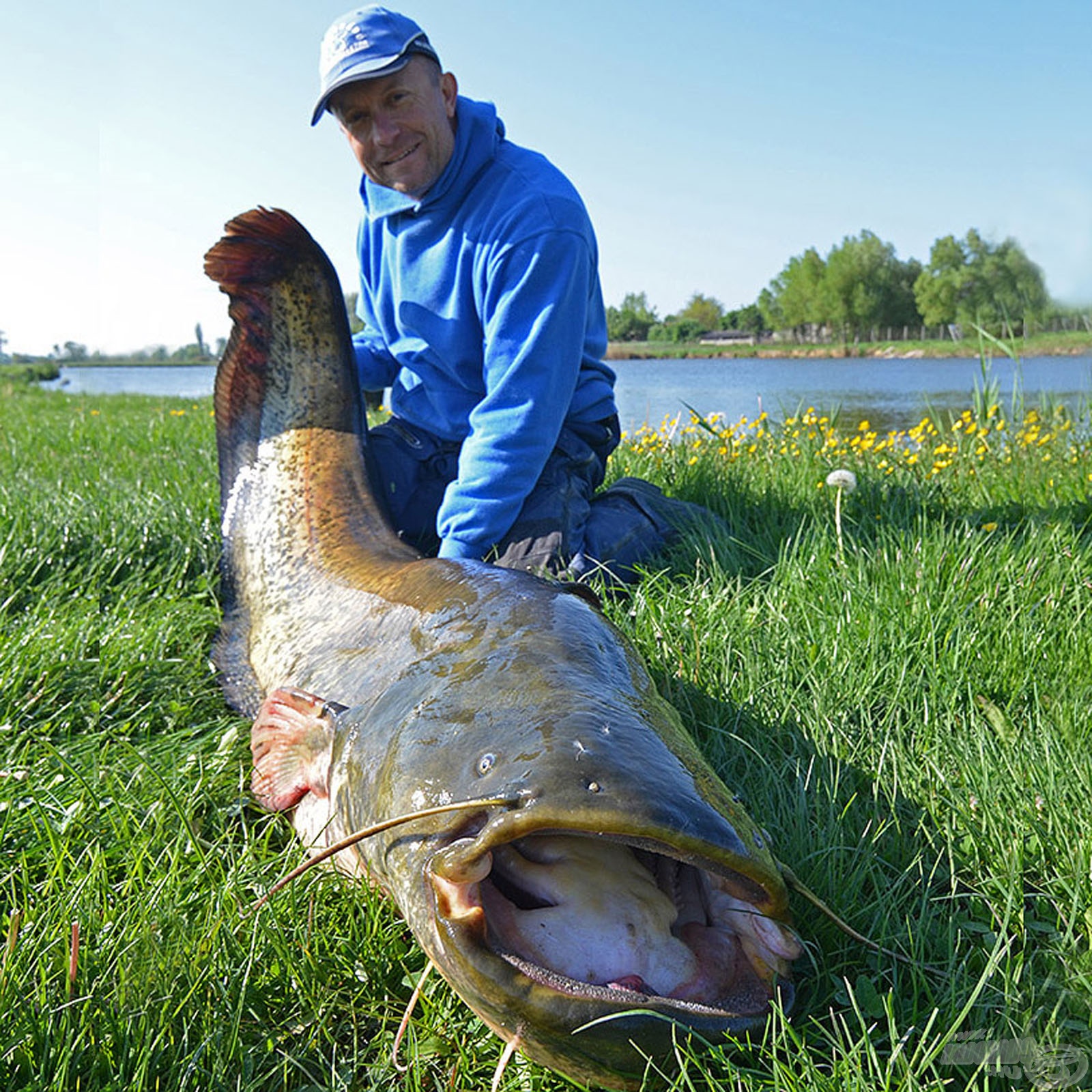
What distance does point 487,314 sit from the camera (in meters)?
3.68

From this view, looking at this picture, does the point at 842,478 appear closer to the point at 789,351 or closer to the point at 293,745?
the point at 293,745

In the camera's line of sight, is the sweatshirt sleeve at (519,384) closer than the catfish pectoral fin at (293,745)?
No

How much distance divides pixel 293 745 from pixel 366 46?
261cm

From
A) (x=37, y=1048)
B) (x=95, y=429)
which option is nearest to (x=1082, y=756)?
(x=37, y=1048)

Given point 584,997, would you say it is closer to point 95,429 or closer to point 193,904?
point 193,904

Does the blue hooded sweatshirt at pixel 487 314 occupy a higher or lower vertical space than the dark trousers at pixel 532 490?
higher

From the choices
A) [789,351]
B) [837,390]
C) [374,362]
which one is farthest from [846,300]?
[374,362]

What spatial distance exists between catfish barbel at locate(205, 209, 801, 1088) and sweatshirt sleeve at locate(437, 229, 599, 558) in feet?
2.40

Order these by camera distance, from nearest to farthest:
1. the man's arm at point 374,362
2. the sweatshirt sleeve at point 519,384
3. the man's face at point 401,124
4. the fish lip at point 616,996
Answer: the fish lip at point 616,996 → the sweatshirt sleeve at point 519,384 → the man's face at point 401,124 → the man's arm at point 374,362

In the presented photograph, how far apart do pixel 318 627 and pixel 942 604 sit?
1759 millimetres

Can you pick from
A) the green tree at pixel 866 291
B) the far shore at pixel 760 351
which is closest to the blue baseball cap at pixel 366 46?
the far shore at pixel 760 351

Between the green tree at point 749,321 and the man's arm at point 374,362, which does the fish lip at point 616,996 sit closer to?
the man's arm at point 374,362

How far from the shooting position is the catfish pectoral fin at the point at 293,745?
77.2 inches

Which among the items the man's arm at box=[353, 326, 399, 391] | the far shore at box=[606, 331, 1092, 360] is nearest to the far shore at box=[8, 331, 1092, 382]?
the far shore at box=[606, 331, 1092, 360]
